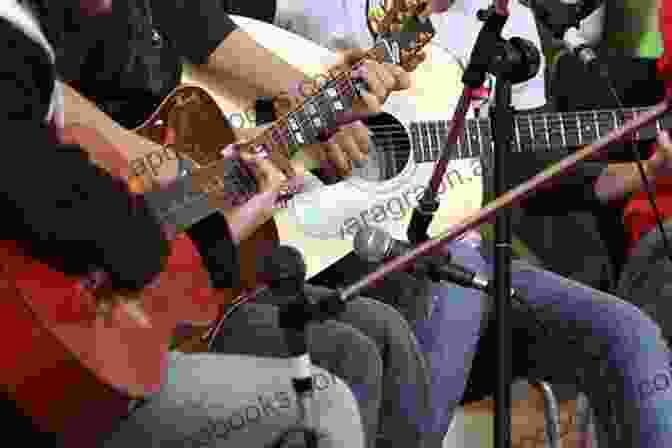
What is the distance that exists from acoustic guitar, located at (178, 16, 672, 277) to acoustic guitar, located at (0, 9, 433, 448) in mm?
464

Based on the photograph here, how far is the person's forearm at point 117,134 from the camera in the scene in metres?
1.76

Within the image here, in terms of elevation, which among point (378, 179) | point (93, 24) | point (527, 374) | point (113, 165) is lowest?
point (527, 374)

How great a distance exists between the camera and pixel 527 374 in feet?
7.83

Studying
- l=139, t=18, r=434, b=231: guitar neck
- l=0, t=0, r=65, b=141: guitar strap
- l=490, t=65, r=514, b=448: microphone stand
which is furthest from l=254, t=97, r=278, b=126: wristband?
l=0, t=0, r=65, b=141: guitar strap

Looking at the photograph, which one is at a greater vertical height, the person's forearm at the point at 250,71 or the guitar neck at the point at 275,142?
the person's forearm at the point at 250,71

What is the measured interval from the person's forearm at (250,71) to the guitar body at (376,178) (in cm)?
2

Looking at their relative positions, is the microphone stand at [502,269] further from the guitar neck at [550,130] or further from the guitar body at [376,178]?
the guitar neck at [550,130]

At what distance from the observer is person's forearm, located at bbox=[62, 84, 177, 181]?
69.2 inches

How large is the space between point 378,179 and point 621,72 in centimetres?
82

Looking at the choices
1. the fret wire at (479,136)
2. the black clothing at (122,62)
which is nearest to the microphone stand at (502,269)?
the black clothing at (122,62)

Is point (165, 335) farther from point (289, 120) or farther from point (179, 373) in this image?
point (289, 120)

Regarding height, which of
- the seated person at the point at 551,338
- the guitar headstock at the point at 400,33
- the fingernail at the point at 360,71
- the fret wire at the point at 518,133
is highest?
the guitar headstock at the point at 400,33

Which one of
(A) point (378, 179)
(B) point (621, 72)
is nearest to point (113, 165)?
(A) point (378, 179)

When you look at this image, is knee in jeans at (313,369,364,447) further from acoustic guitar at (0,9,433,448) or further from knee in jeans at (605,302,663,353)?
knee in jeans at (605,302,663,353)
